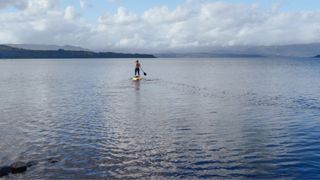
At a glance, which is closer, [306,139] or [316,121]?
[306,139]

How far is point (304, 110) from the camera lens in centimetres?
4109

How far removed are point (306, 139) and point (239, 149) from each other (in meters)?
5.56

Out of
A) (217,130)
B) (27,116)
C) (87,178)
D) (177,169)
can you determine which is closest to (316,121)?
(217,130)

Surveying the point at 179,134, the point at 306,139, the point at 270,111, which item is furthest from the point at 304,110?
the point at 179,134

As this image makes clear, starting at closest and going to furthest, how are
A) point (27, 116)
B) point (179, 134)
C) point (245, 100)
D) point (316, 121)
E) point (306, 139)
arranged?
point (306, 139), point (179, 134), point (316, 121), point (27, 116), point (245, 100)

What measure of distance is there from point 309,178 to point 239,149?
18.5ft

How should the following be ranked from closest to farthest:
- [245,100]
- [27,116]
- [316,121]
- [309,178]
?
[309,178]
[316,121]
[27,116]
[245,100]

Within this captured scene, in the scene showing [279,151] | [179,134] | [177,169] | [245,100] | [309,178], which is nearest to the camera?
[309,178]

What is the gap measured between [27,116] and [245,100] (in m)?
25.7

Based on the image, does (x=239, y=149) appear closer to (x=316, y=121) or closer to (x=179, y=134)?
(x=179, y=134)

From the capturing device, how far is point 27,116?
122ft

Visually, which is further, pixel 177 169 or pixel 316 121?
pixel 316 121

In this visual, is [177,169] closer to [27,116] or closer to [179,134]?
[179,134]

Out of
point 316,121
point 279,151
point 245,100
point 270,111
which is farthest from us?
point 245,100
